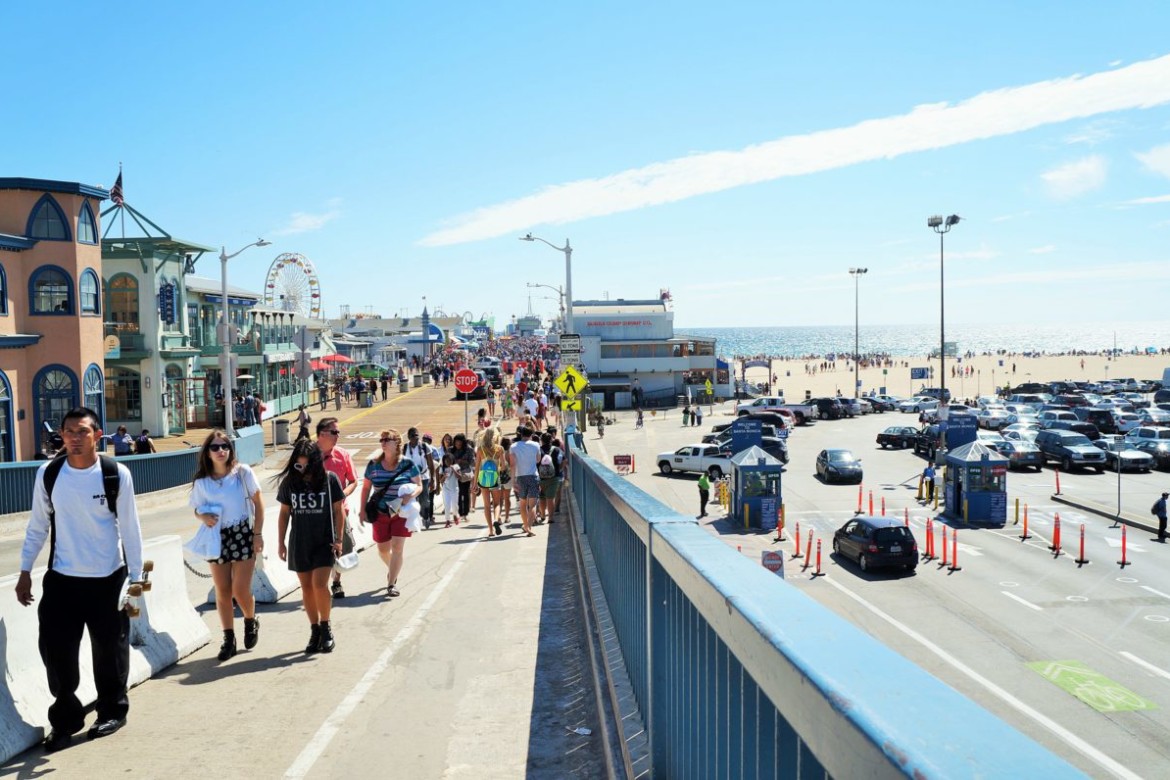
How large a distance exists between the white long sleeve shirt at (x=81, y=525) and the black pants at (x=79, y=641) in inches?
3.3

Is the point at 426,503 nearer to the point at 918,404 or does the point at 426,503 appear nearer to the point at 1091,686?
the point at 1091,686

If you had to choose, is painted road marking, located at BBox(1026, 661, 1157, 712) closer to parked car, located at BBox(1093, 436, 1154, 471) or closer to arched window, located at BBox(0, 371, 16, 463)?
arched window, located at BBox(0, 371, 16, 463)

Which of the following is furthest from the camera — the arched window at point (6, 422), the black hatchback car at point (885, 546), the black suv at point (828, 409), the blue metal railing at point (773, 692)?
the black suv at point (828, 409)

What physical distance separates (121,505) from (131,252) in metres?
34.8

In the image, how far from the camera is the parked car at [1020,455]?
39.5 m

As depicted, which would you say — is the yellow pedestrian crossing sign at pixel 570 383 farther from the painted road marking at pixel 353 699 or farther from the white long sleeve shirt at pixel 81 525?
the white long sleeve shirt at pixel 81 525

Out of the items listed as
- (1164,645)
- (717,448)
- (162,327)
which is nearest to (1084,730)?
(1164,645)

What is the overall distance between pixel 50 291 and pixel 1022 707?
89.5 feet

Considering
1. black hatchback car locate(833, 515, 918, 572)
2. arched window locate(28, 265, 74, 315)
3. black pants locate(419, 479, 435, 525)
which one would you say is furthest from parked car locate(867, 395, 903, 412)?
black pants locate(419, 479, 435, 525)

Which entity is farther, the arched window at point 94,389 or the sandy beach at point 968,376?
the sandy beach at point 968,376

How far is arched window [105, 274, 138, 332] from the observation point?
36.3 metres

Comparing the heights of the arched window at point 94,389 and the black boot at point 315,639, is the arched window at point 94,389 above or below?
above

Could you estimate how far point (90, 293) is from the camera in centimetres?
2886

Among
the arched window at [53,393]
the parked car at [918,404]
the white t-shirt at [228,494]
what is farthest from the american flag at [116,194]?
the parked car at [918,404]
